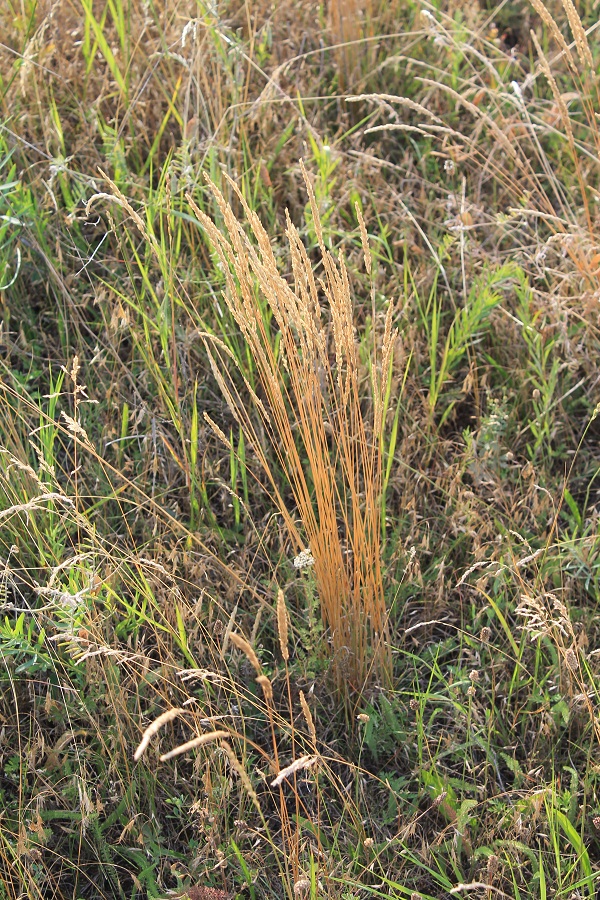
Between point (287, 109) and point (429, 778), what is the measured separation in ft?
6.38

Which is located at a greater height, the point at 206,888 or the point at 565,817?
the point at 206,888

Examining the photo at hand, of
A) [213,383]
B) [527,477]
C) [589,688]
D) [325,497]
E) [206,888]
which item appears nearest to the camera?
[206,888]

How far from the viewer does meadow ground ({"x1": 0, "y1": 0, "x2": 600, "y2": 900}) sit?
4.99 feet

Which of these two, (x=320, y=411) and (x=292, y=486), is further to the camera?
(x=292, y=486)

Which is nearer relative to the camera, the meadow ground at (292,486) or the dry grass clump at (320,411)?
the dry grass clump at (320,411)

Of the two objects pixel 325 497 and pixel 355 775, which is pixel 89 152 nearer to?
pixel 325 497

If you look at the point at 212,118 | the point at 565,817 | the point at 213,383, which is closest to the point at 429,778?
the point at 565,817

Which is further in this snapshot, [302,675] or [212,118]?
[212,118]

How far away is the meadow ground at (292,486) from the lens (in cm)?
152

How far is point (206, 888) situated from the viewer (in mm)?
1447

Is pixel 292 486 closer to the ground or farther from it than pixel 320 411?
closer to the ground

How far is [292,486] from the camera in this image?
174 cm

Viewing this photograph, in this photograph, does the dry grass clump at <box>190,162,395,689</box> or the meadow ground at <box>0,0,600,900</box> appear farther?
the meadow ground at <box>0,0,600,900</box>

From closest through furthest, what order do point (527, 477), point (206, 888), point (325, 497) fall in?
1. point (206, 888)
2. point (325, 497)
3. point (527, 477)
